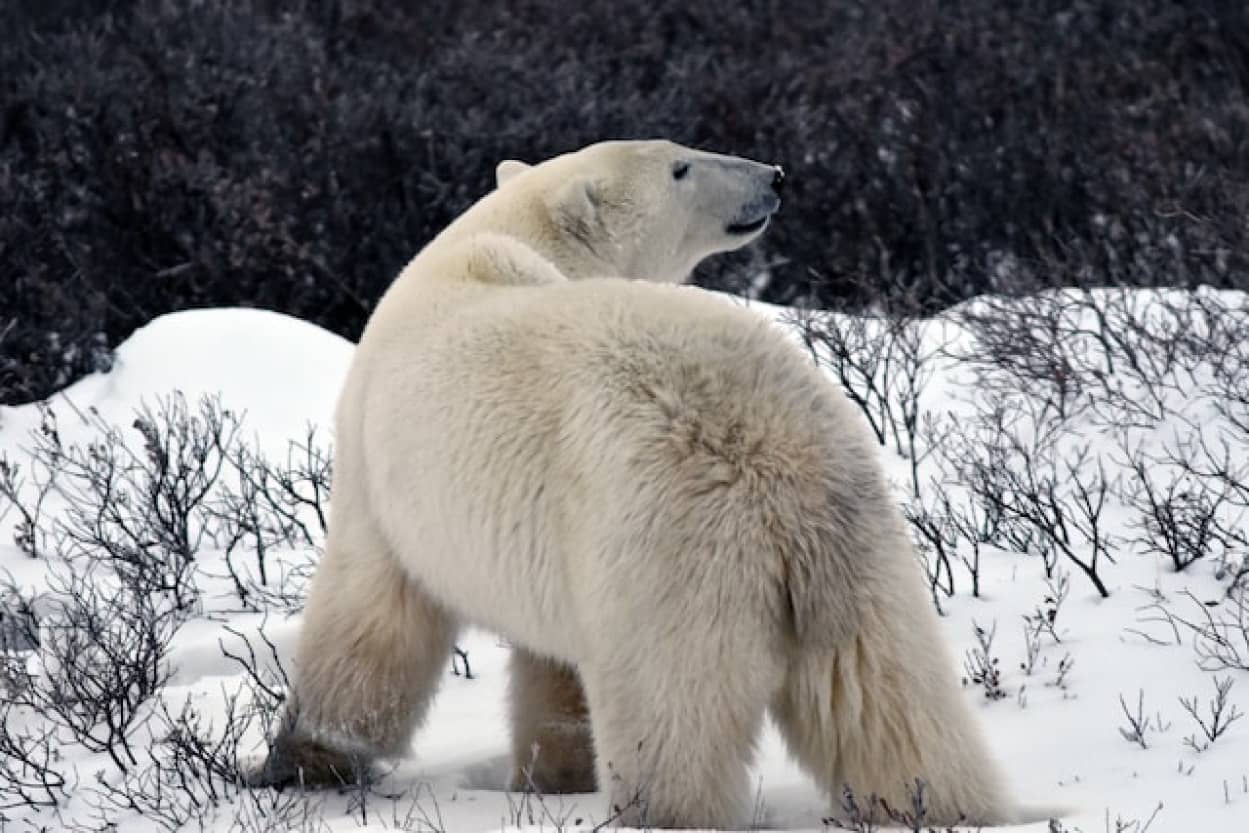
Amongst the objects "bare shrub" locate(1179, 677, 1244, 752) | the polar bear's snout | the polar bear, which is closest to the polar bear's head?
the polar bear's snout

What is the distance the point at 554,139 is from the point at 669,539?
22.7 feet

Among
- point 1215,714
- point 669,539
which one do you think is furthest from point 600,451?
point 1215,714

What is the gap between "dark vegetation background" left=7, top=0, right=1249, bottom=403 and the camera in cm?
784

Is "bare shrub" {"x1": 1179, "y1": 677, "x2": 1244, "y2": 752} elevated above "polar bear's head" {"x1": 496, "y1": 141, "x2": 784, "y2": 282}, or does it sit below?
below

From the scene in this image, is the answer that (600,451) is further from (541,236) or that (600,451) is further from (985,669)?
(985,669)

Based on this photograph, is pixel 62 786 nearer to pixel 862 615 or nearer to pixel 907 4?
pixel 862 615

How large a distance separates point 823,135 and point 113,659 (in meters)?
6.77

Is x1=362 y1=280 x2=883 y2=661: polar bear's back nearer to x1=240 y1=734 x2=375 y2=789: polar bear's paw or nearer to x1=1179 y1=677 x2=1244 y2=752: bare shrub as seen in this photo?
x1=240 y1=734 x2=375 y2=789: polar bear's paw

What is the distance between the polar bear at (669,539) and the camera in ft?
8.25

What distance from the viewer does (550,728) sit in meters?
3.27

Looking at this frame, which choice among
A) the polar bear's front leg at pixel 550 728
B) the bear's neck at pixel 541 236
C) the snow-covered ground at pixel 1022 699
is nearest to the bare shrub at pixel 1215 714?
the snow-covered ground at pixel 1022 699

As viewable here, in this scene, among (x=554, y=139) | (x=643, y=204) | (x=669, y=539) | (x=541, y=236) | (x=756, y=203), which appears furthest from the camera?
(x=554, y=139)

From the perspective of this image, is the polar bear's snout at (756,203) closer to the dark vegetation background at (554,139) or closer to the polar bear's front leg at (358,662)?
the polar bear's front leg at (358,662)

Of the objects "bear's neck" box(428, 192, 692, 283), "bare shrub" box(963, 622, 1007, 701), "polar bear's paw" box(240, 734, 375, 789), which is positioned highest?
"bear's neck" box(428, 192, 692, 283)
